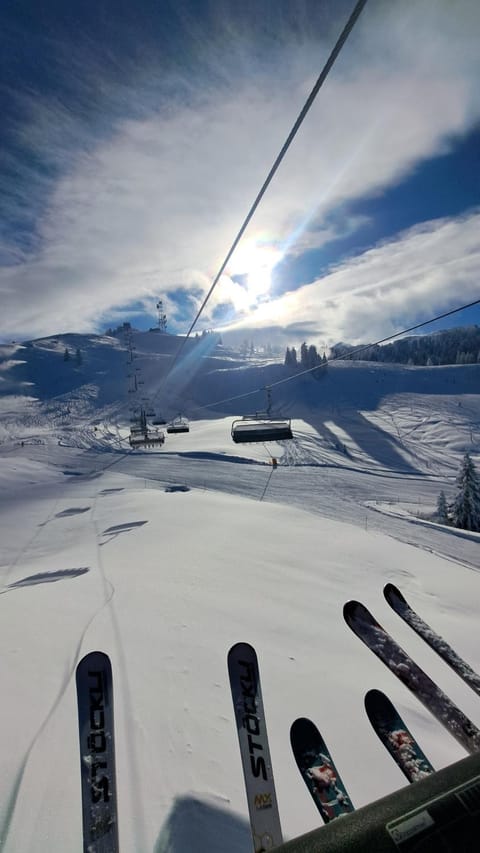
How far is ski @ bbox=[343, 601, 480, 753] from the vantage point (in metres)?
3.56

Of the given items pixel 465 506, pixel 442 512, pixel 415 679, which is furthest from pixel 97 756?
pixel 465 506

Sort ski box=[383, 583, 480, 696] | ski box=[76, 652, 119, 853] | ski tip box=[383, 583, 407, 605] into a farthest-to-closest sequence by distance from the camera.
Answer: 1. ski tip box=[383, 583, 407, 605]
2. ski box=[383, 583, 480, 696]
3. ski box=[76, 652, 119, 853]

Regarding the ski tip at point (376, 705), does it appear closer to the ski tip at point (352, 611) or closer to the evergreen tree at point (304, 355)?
the ski tip at point (352, 611)

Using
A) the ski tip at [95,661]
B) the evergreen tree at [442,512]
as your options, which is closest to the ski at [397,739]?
the ski tip at [95,661]

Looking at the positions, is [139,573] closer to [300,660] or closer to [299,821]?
[300,660]

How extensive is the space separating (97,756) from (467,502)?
1229 inches

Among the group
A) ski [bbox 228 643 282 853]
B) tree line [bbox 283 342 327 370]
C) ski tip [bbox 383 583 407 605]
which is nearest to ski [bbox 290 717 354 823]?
ski [bbox 228 643 282 853]

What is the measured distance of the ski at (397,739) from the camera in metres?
3.41

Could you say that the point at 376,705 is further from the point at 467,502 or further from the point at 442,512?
the point at 467,502

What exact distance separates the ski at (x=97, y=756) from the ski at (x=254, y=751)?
43.7 inches

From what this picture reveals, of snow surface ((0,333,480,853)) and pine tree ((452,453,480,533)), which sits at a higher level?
snow surface ((0,333,480,853))

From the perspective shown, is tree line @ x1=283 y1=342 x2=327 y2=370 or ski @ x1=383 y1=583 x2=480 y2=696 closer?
ski @ x1=383 y1=583 x2=480 y2=696

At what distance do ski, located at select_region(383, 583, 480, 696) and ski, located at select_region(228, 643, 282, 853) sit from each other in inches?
84.4

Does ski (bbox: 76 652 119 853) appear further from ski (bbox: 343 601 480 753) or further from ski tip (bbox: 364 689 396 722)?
ski (bbox: 343 601 480 753)
